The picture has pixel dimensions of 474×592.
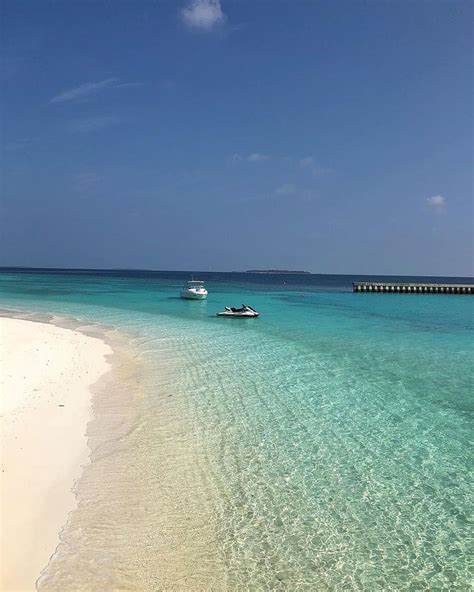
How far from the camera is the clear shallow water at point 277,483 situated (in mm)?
6328

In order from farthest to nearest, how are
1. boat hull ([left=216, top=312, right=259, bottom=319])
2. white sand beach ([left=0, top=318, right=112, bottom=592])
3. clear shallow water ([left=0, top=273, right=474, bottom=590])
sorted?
boat hull ([left=216, top=312, right=259, bottom=319]) → white sand beach ([left=0, top=318, right=112, bottom=592]) → clear shallow water ([left=0, top=273, right=474, bottom=590])

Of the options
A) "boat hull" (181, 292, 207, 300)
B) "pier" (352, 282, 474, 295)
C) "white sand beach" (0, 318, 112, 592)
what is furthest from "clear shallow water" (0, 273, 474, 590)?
"pier" (352, 282, 474, 295)

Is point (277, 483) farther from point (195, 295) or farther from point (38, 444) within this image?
point (195, 295)

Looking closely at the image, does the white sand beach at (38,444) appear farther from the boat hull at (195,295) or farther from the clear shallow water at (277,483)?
the boat hull at (195,295)

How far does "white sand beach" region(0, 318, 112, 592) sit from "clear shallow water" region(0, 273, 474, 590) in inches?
12.8

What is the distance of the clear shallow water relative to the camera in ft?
20.8

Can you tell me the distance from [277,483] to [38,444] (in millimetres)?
4981

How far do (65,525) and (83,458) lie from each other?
251 cm

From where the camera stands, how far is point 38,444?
32.3ft

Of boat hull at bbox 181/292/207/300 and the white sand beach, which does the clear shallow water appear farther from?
boat hull at bbox 181/292/207/300

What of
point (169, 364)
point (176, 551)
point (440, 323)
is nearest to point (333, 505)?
point (176, 551)

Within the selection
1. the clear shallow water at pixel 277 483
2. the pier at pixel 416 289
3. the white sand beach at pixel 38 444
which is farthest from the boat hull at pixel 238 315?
the pier at pixel 416 289

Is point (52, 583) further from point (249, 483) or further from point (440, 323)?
point (440, 323)

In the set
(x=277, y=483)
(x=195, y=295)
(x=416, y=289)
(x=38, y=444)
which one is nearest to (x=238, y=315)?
(x=195, y=295)
